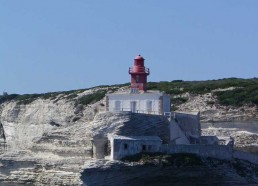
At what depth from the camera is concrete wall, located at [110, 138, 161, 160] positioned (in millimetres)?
32750

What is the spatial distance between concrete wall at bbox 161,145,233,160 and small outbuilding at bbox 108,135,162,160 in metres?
0.47

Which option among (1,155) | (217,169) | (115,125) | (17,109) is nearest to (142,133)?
(115,125)

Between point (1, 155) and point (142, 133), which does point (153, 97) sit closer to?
point (142, 133)

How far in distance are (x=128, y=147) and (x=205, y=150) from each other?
398cm

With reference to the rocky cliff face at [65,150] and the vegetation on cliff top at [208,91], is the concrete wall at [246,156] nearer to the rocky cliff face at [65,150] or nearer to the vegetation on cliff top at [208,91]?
the rocky cliff face at [65,150]

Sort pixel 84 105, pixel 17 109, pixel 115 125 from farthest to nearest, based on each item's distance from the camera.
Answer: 1. pixel 17 109
2. pixel 84 105
3. pixel 115 125

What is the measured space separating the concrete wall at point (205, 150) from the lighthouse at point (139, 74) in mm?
5554

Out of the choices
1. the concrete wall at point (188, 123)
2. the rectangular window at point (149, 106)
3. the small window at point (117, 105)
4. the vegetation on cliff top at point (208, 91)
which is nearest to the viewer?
the concrete wall at point (188, 123)

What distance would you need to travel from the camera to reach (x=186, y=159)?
34031mm

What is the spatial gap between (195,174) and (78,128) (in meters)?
5.07

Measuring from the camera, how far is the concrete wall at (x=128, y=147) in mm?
32750

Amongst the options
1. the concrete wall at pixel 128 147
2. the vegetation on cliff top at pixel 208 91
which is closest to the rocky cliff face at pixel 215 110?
the vegetation on cliff top at pixel 208 91

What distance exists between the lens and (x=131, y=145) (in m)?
33.1

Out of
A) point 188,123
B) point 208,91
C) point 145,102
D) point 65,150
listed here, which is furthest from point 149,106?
point 208,91
